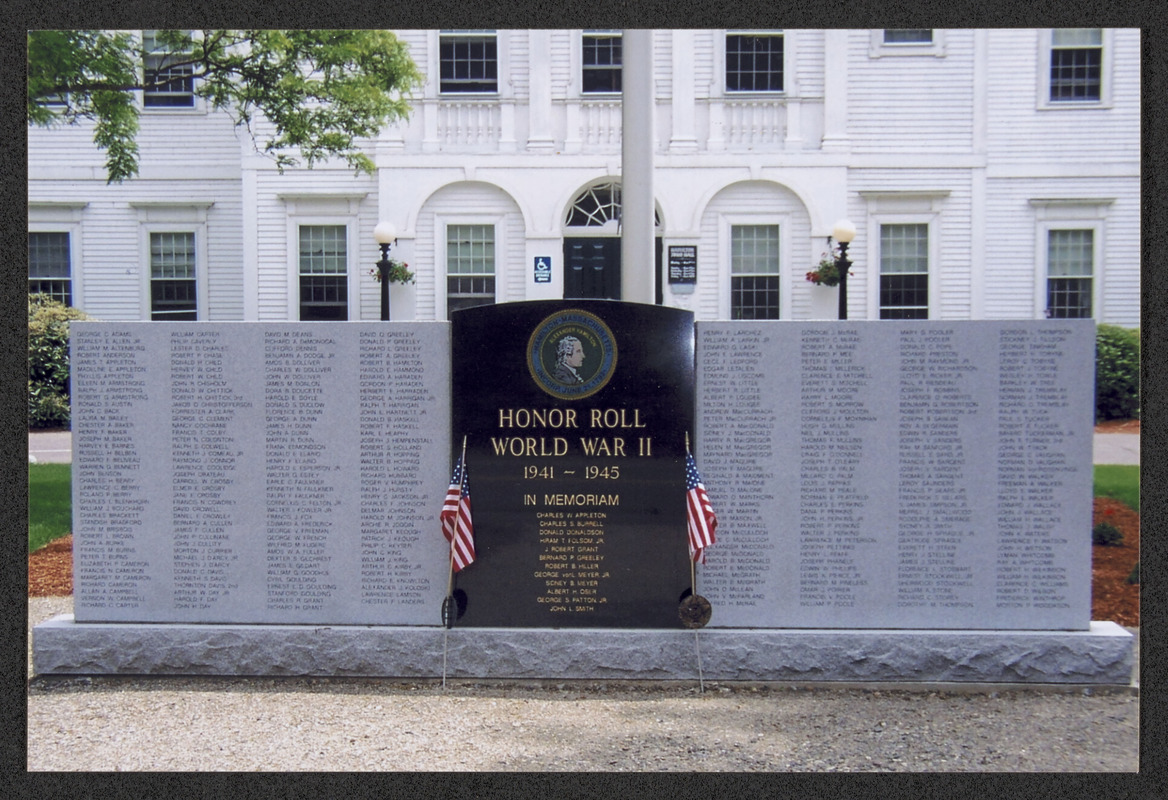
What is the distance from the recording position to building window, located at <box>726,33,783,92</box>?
56.7 ft

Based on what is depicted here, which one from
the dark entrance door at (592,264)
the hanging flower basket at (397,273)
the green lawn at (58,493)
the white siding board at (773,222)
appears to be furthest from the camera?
the dark entrance door at (592,264)

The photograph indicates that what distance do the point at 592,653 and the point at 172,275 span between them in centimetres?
1594

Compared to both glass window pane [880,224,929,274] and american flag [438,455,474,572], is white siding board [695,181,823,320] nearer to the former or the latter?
glass window pane [880,224,929,274]

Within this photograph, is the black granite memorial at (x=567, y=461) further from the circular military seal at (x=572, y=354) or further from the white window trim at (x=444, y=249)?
the white window trim at (x=444, y=249)

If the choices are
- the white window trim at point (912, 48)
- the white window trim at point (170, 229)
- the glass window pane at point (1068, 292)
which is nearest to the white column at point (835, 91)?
the white window trim at point (912, 48)

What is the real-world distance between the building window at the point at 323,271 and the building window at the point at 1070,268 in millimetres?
13388

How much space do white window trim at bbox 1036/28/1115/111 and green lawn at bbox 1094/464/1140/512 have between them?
8.43 meters

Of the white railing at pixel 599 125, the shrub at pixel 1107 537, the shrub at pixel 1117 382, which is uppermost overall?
the white railing at pixel 599 125

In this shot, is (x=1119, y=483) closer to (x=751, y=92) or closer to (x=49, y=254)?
(x=751, y=92)

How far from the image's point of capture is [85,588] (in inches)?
216

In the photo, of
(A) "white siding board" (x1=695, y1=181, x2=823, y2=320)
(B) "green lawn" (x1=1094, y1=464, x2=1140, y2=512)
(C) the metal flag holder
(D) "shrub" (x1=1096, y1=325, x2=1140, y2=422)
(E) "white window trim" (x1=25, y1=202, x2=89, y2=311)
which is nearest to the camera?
(C) the metal flag holder

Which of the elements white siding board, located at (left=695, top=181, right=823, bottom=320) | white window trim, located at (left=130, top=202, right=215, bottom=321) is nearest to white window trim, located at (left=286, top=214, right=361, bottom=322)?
white window trim, located at (left=130, top=202, right=215, bottom=321)

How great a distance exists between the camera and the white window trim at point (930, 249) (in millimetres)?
17531

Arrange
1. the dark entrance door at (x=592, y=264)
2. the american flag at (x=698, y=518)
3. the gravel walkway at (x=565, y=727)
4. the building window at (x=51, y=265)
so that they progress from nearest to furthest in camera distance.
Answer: the gravel walkway at (x=565, y=727)
the american flag at (x=698, y=518)
the dark entrance door at (x=592, y=264)
the building window at (x=51, y=265)
